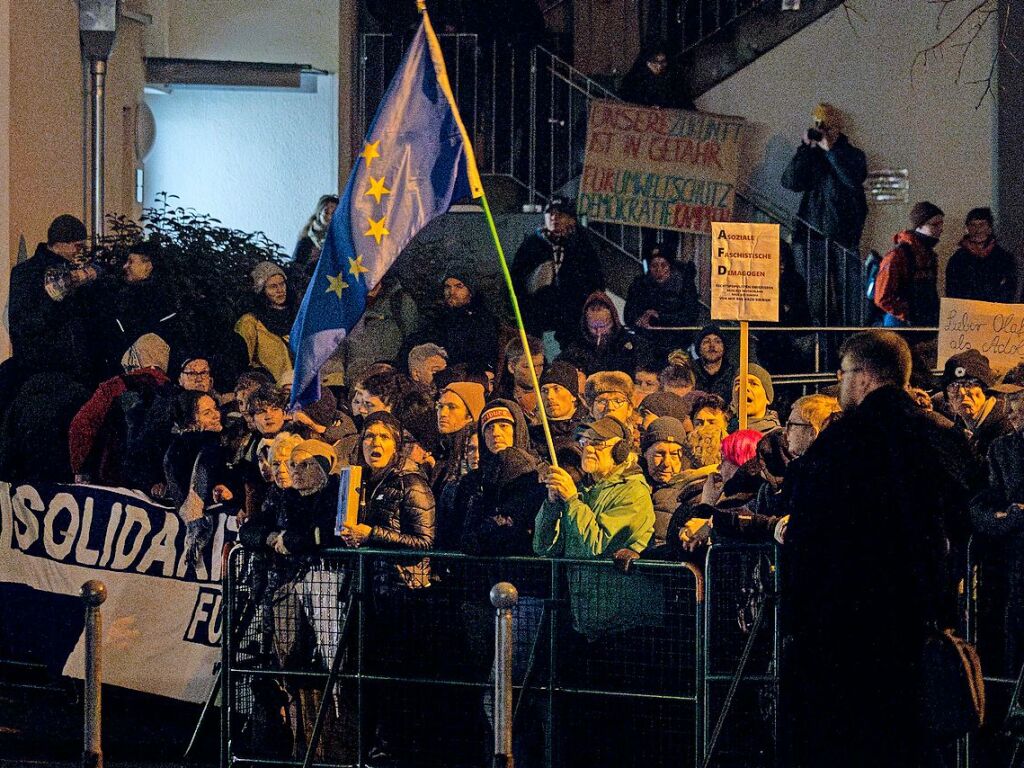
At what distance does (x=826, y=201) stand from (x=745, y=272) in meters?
6.39

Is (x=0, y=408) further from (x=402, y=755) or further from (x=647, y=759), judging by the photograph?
(x=647, y=759)

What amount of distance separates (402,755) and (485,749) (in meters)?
0.43

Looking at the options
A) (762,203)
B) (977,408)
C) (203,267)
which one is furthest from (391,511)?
(762,203)

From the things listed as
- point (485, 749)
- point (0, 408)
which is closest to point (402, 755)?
point (485, 749)

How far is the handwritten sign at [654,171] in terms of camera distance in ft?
55.3

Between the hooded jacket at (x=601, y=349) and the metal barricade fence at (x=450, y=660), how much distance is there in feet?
13.2

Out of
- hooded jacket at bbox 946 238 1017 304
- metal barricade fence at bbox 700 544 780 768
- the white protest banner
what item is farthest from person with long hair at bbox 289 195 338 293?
metal barricade fence at bbox 700 544 780 768

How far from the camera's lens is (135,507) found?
10.1 meters

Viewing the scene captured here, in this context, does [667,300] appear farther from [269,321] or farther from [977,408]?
[977,408]

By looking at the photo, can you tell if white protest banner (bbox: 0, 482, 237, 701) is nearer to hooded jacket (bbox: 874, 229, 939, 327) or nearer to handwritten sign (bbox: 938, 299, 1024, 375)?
handwritten sign (bbox: 938, 299, 1024, 375)

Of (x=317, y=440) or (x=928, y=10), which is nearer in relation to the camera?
(x=317, y=440)

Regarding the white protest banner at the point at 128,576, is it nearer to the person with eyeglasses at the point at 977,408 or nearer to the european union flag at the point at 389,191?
the european union flag at the point at 389,191

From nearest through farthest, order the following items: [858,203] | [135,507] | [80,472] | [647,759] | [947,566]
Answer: [947,566], [647,759], [135,507], [80,472], [858,203]

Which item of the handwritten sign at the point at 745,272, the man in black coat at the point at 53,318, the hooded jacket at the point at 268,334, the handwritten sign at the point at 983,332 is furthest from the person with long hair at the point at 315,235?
the handwritten sign at the point at 983,332
